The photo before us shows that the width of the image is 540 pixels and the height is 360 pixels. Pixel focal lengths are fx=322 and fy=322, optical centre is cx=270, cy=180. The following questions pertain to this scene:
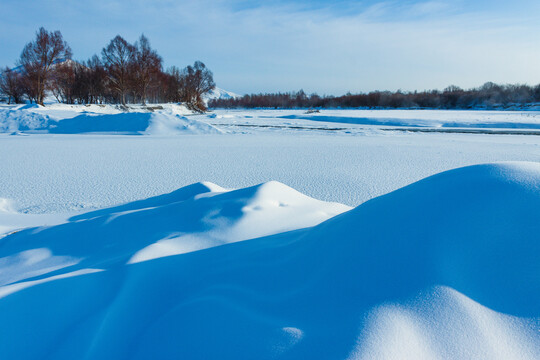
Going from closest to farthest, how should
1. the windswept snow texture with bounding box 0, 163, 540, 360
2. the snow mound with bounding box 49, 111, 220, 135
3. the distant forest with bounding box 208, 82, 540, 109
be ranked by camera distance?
the windswept snow texture with bounding box 0, 163, 540, 360 < the snow mound with bounding box 49, 111, 220, 135 < the distant forest with bounding box 208, 82, 540, 109

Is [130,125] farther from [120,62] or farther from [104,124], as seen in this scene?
[120,62]

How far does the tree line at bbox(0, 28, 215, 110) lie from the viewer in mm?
19969

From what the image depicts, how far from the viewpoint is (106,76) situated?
2597 centimetres

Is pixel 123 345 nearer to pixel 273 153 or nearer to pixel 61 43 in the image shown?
pixel 273 153

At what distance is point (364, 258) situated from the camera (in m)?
1.05

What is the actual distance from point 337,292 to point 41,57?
24.8 meters

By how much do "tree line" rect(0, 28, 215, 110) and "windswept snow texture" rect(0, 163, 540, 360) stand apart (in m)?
23.2

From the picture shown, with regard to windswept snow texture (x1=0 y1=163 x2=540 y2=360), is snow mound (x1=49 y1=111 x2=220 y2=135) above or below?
above

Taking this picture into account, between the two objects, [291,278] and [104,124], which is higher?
[104,124]

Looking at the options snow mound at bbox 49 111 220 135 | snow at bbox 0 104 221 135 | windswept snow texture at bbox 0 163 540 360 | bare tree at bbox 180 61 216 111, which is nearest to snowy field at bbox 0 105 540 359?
windswept snow texture at bbox 0 163 540 360

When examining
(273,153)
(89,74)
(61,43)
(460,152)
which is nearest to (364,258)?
(273,153)

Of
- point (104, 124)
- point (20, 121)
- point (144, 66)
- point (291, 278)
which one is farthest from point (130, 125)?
point (144, 66)

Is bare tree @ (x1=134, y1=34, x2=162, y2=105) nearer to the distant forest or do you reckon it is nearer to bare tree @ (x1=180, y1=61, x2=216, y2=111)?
bare tree @ (x1=180, y1=61, x2=216, y2=111)

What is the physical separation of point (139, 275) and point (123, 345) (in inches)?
13.7
